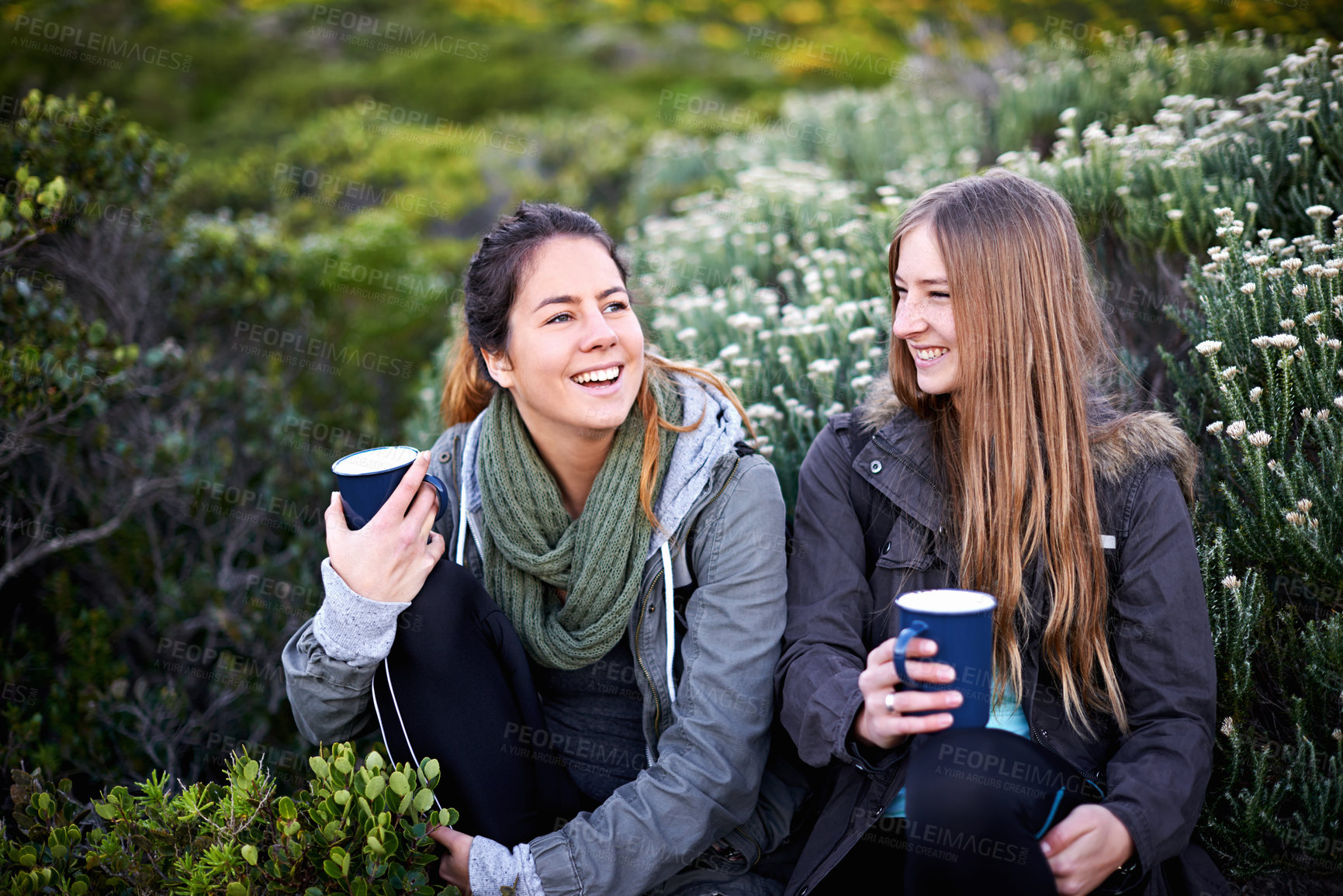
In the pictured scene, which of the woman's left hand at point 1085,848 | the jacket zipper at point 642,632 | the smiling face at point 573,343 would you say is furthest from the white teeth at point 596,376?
the woman's left hand at point 1085,848

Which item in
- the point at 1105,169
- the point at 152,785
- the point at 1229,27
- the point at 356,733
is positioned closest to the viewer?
the point at 152,785

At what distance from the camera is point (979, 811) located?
1.69 m

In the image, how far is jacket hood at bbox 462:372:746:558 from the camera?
2342 mm

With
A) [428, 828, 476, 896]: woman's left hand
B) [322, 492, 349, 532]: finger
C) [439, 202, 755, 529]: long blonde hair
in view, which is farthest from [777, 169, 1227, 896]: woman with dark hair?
[322, 492, 349, 532]: finger

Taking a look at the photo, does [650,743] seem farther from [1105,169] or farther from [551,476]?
[1105,169]

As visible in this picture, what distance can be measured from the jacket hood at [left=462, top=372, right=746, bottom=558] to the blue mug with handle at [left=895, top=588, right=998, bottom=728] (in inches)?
29.5

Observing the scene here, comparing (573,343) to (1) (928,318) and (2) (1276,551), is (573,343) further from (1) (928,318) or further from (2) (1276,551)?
(2) (1276,551)

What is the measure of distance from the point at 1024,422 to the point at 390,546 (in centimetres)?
148

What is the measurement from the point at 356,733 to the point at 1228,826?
2.05 metres

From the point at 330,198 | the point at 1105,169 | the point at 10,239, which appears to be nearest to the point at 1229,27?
the point at 1105,169

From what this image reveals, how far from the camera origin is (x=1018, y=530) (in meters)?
2.15

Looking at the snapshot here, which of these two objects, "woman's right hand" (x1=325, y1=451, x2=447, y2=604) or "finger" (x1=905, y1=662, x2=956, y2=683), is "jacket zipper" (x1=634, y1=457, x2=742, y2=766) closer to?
"woman's right hand" (x1=325, y1=451, x2=447, y2=604)

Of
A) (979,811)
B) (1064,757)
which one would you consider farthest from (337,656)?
(1064,757)

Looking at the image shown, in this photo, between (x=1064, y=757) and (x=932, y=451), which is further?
(x=932, y=451)
